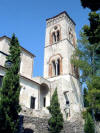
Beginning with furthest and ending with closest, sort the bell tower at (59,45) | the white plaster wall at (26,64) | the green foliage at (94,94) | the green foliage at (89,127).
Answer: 1. the bell tower at (59,45)
2. the white plaster wall at (26,64)
3. the green foliage at (94,94)
4. the green foliage at (89,127)

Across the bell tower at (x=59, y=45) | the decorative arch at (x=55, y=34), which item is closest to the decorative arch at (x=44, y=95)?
the bell tower at (x=59, y=45)

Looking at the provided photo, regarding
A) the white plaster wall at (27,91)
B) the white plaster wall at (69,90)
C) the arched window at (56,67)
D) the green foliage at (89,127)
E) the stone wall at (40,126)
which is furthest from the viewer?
the arched window at (56,67)

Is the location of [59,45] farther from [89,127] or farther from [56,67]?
[89,127]

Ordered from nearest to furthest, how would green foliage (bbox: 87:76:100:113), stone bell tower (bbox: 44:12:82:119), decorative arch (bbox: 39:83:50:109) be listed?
green foliage (bbox: 87:76:100:113) → stone bell tower (bbox: 44:12:82:119) → decorative arch (bbox: 39:83:50:109)

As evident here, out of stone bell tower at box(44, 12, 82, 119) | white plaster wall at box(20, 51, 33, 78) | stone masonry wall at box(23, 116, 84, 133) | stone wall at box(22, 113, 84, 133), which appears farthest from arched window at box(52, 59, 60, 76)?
stone masonry wall at box(23, 116, 84, 133)

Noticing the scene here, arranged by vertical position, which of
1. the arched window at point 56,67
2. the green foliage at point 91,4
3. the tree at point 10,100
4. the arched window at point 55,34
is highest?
the arched window at point 55,34

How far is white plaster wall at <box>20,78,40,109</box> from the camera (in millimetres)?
17008

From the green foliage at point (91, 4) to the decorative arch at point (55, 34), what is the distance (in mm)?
18718

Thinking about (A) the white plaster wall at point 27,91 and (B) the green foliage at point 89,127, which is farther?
(A) the white plaster wall at point 27,91

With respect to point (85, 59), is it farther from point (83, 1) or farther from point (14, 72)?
point (83, 1)

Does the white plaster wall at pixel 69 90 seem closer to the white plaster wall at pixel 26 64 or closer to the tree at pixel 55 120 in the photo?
the white plaster wall at pixel 26 64

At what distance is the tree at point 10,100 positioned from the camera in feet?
27.7

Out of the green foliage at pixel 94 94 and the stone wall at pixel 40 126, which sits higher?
the green foliage at pixel 94 94

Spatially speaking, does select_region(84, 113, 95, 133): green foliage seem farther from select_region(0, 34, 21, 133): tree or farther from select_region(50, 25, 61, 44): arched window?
select_region(50, 25, 61, 44): arched window
